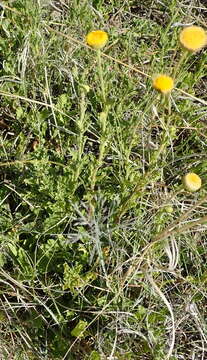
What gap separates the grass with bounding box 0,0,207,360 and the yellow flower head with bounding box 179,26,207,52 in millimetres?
98

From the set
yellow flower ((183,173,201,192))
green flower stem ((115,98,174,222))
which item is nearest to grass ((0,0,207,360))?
green flower stem ((115,98,174,222))

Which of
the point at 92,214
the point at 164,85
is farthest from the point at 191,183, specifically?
the point at 92,214

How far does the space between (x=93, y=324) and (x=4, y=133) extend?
27.9 inches

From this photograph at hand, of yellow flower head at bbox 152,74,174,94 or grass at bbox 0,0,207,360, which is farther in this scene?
grass at bbox 0,0,207,360

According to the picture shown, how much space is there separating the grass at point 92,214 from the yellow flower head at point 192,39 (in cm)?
10

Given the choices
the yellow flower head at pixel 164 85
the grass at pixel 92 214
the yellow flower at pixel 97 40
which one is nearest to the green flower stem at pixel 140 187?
the grass at pixel 92 214

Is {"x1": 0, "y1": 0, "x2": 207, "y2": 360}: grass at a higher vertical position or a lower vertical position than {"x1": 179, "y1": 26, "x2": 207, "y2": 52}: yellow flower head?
lower

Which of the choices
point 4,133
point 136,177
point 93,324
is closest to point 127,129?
point 136,177

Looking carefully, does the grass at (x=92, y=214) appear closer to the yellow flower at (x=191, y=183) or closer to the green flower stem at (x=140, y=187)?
the green flower stem at (x=140, y=187)

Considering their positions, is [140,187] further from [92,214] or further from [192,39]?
[192,39]

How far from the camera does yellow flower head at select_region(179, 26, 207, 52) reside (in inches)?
45.9

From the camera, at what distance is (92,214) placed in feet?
4.56

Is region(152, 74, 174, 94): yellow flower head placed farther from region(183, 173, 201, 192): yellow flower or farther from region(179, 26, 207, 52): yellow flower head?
region(183, 173, 201, 192): yellow flower

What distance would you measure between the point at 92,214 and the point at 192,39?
521mm
